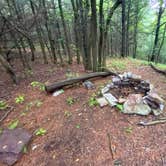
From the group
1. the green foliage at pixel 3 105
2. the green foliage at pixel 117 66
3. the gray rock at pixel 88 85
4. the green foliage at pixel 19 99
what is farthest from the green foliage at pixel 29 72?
the green foliage at pixel 117 66

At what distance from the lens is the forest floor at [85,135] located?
305 cm

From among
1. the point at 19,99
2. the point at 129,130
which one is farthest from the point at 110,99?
the point at 19,99

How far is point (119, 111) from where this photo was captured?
13.3 ft

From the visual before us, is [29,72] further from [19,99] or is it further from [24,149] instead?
[24,149]

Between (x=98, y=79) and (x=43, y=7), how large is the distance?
480cm

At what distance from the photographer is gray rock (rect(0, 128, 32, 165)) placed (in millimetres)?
3297

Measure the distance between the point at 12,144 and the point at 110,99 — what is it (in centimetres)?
248

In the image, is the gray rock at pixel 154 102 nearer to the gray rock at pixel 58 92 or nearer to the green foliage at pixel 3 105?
the gray rock at pixel 58 92

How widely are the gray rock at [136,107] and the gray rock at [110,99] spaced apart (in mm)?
282

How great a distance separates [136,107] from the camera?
395 centimetres

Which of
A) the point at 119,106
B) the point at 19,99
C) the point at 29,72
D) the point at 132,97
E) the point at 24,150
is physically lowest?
the point at 24,150

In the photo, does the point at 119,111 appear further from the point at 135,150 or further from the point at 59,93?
the point at 59,93

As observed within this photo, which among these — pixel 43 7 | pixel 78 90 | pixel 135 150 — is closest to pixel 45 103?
pixel 78 90

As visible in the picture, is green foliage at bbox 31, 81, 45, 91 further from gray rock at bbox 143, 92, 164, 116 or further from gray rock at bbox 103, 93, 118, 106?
gray rock at bbox 143, 92, 164, 116
